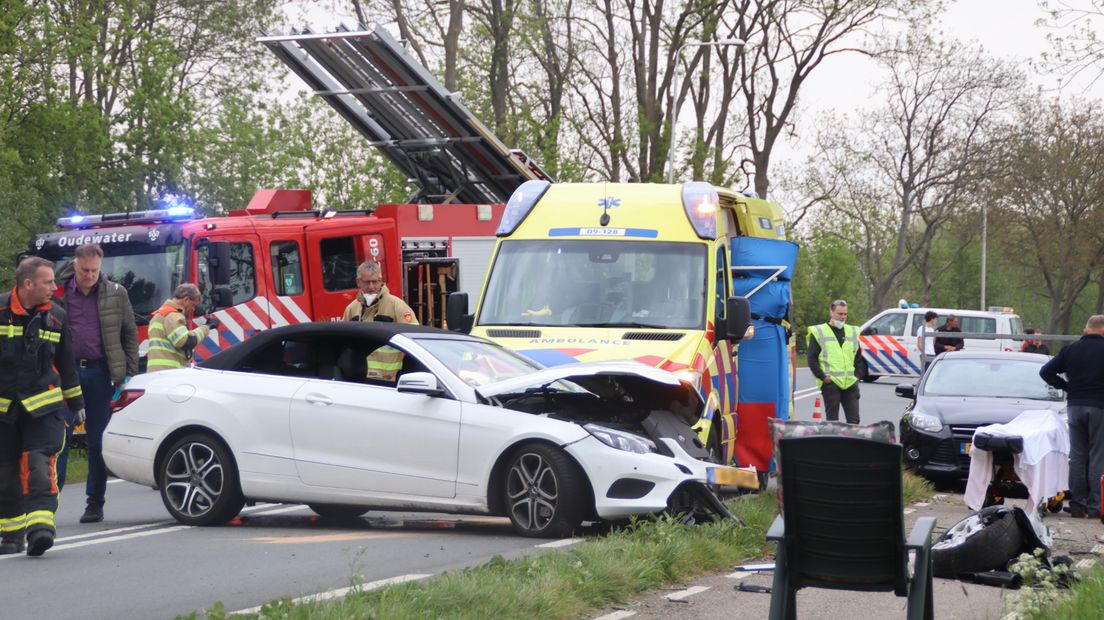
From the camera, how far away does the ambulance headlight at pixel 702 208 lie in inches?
496

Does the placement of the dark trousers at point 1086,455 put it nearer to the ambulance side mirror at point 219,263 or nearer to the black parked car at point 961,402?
the black parked car at point 961,402

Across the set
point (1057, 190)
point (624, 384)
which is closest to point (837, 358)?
point (624, 384)

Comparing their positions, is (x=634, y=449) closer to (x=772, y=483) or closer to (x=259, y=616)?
(x=259, y=616)

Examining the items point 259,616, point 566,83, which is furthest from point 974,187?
point 259,616

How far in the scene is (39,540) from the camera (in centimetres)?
909

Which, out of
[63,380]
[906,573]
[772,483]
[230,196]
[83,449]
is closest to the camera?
[906,573]

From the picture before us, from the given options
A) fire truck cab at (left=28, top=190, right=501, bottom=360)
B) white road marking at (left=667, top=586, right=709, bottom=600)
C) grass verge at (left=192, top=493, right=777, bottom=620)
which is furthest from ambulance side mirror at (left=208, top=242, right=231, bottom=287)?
white road marking at (left=667, top=586, right=709, bottom=600)

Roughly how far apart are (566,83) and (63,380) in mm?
28382

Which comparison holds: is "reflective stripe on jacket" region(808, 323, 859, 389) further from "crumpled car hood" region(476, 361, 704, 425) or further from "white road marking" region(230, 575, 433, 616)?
"white road marking" region(230, 575, 433, 616)

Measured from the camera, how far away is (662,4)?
34.8 metres

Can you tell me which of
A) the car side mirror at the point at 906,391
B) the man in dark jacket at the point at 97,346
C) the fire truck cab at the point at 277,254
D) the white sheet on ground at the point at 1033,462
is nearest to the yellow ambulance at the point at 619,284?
the white sheet on ground at the point at 1033,462

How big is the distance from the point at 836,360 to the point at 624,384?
7.27 m

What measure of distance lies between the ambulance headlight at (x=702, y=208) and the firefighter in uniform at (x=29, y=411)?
544 centimetres

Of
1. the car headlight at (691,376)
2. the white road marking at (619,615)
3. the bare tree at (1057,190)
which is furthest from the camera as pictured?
the bare tree at (1057,190)
